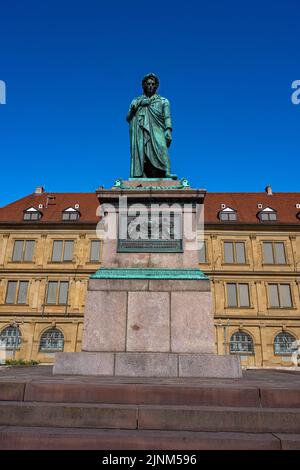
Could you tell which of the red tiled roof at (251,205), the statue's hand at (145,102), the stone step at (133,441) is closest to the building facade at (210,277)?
the red tiled roof at (251,205)

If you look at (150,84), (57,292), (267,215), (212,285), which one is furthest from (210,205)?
(150,84)

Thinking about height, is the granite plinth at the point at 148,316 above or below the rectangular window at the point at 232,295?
below

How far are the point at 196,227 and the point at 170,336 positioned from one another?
2602 millimetres

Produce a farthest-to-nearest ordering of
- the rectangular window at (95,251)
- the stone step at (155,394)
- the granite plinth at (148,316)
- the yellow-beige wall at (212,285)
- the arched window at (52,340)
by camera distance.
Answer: the rectangular window at (95,251)
the arched window at (52,340)
the yellow-beige wall at (212,285)
the granite plinth at (148,316)
the stone step at (155,394)

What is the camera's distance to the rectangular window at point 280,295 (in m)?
32.0

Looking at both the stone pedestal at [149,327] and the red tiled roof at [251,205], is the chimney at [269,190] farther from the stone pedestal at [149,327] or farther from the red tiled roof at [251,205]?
the stone pedestal at [149,327]

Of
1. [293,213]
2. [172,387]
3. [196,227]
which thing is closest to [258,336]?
[293,213]

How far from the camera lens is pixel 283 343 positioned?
3095cm

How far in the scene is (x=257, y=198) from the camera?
132 feet

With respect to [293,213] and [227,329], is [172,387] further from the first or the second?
[293,213]

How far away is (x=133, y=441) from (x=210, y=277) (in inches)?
1198

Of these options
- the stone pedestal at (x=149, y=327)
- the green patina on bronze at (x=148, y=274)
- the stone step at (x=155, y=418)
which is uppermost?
the green patina on bronze at (x=148, y=274)

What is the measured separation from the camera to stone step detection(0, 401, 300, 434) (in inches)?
143

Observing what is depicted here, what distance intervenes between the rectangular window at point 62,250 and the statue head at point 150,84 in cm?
2638
